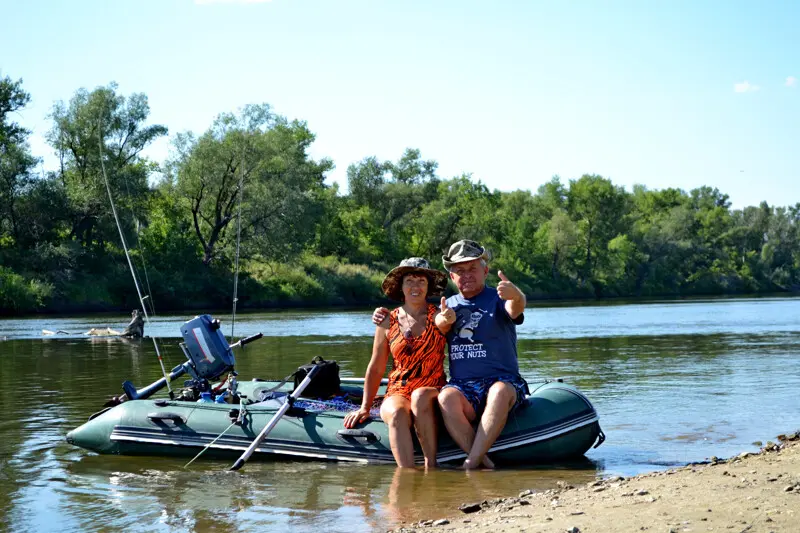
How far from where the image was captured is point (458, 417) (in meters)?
6.33

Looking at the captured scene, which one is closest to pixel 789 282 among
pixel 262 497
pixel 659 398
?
pixel 659 398

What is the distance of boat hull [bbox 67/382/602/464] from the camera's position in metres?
6.67

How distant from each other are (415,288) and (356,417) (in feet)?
3.59

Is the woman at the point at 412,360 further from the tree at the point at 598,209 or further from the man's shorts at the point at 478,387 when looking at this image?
the tree at the point at 598,209

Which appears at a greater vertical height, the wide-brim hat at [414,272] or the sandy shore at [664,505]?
the wide-brim hat at [414,272]

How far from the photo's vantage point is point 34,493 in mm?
6277

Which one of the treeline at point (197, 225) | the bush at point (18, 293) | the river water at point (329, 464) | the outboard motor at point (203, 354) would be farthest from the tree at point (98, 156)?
the outboard motor at point (203, 354)

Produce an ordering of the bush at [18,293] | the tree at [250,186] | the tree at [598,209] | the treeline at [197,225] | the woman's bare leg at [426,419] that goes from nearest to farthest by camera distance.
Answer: the woman's bare leg at [426,419] → the bush at [18,293] → the treeline at [197,225] → the tree at [250,186] → the tree at [598,209]

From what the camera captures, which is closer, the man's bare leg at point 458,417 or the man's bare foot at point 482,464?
the man's bare leg at point 458,417

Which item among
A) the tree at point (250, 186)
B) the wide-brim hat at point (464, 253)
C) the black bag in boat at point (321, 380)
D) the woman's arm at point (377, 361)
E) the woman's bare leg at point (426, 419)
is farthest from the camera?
the tree at point (250, 186)

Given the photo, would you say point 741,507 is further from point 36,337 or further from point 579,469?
point 36,337

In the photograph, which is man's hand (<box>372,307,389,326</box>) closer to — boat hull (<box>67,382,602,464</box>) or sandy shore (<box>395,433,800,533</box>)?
boat hull (<box>67,382,602,464</box>)

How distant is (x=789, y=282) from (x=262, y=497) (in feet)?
264

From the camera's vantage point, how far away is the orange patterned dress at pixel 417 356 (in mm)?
6426
